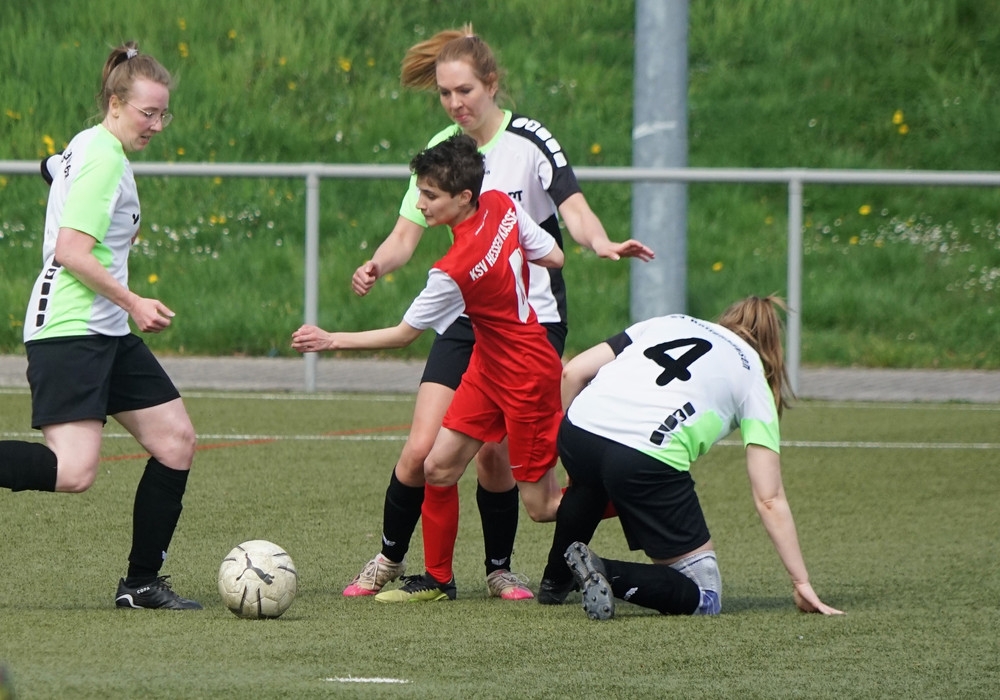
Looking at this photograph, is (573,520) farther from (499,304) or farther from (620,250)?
(620,250)

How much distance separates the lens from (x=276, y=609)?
4746 mm

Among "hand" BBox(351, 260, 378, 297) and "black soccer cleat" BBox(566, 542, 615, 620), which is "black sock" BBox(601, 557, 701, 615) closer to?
"black soccer cleat" BBox(566, 542, 615, 620)

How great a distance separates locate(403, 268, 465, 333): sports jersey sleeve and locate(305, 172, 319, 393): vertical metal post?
5927 millimetres

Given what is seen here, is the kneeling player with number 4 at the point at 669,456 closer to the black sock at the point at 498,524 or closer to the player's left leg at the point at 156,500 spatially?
the black sock at the point at 498,524

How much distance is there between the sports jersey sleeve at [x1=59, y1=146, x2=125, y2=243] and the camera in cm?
462

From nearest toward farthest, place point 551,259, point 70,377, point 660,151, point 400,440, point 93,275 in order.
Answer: point 93,275
point 70,377
point 551,259
point 400,440
point 660,151

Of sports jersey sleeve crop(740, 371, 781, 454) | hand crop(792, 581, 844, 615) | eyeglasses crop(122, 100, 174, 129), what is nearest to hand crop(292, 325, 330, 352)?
eyeglasses crop(122, 100, 174, 129)

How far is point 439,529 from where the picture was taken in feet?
17.3

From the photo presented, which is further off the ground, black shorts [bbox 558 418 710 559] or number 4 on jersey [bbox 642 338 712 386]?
number 4 on jersey [bbox 642 338 712 386]

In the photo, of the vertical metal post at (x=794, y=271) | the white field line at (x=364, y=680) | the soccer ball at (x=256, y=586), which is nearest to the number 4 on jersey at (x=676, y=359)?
the soccer ball at (x=256, y=586)

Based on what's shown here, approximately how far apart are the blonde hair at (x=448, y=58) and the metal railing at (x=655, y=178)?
16.2 ft

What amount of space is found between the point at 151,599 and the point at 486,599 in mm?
1089

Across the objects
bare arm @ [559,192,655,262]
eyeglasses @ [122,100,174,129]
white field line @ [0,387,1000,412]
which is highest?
eyeglasses @ [122,100,174,129]

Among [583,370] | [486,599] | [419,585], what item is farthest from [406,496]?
[583,370]
